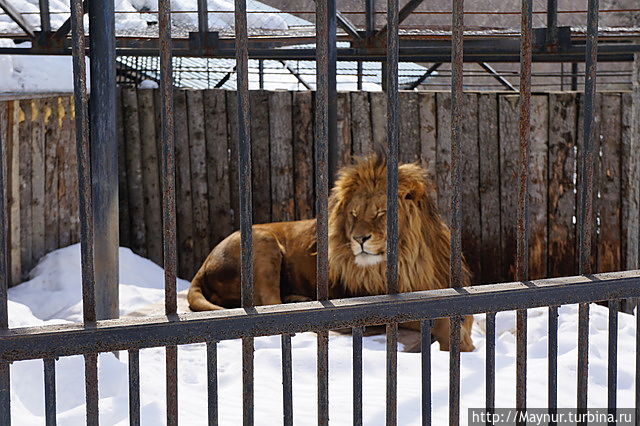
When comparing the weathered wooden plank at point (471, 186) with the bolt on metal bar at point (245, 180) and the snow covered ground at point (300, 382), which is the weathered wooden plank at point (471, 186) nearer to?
the snow covered ground at point (300, 382)

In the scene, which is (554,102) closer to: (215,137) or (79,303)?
(215,137)

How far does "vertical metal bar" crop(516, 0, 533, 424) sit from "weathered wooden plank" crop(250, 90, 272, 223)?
536 cm

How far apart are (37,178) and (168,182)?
495 cm

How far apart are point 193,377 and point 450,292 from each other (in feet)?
5.73

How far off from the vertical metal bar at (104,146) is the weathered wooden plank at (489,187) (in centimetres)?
421

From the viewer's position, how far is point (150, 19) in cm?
677

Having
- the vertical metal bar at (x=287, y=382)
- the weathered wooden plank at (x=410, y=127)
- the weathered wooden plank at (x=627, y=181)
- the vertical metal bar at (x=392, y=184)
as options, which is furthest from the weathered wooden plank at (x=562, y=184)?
the vertical metal bar at (x=287, y=382)

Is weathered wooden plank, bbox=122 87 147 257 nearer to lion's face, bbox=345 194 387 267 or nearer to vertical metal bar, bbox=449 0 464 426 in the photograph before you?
lion's face, bbox=345 194 387 267

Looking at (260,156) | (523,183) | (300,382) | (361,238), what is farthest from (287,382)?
(260,156)

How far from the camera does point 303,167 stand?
25.0ft

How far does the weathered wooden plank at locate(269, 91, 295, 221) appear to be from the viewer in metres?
7.58

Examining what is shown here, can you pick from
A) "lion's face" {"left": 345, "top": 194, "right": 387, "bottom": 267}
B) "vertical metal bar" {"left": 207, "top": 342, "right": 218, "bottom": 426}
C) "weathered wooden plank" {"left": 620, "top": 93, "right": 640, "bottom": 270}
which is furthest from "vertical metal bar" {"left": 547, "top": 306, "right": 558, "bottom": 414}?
"weathered wooden plank" {"left": 620, "top": 93, "right": 640, "bottom": 270}

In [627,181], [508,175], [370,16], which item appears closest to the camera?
[370,16]

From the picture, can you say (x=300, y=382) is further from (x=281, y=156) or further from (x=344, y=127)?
(x=281, y=156)
